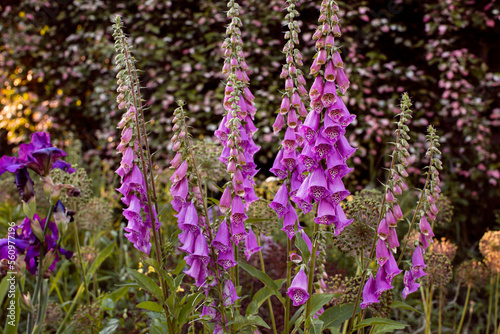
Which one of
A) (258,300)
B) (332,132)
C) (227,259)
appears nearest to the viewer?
(332,132)

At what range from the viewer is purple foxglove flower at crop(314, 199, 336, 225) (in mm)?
1282

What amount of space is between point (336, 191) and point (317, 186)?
6 centimetres

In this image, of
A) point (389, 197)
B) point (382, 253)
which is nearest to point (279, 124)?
point (389, 197)

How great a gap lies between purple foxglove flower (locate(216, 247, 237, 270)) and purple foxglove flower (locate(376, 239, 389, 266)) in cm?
45

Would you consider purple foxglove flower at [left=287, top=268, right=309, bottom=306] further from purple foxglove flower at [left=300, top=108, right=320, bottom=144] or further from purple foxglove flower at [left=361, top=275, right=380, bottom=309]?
purple foxglove flower at [left=300, top=108, right=320, bottom=144]

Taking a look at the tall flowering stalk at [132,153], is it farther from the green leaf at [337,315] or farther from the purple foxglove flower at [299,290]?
the green leaf at [337,315]

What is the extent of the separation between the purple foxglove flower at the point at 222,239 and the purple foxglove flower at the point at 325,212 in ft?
0.93

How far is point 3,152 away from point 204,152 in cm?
483

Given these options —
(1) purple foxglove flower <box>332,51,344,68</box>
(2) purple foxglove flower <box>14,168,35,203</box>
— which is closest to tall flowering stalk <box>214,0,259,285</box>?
(1) purple foxglove flower <box>332,51,344,68</box>

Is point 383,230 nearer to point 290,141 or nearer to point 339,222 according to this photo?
point 339,222

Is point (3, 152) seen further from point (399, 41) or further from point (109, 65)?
point (399, 41)

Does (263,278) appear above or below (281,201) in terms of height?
below

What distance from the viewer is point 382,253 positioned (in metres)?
1.38

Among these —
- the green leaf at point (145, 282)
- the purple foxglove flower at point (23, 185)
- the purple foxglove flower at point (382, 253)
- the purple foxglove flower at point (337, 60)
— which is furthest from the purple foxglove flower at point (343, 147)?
the purple foxglove flower at point (23, 185)
